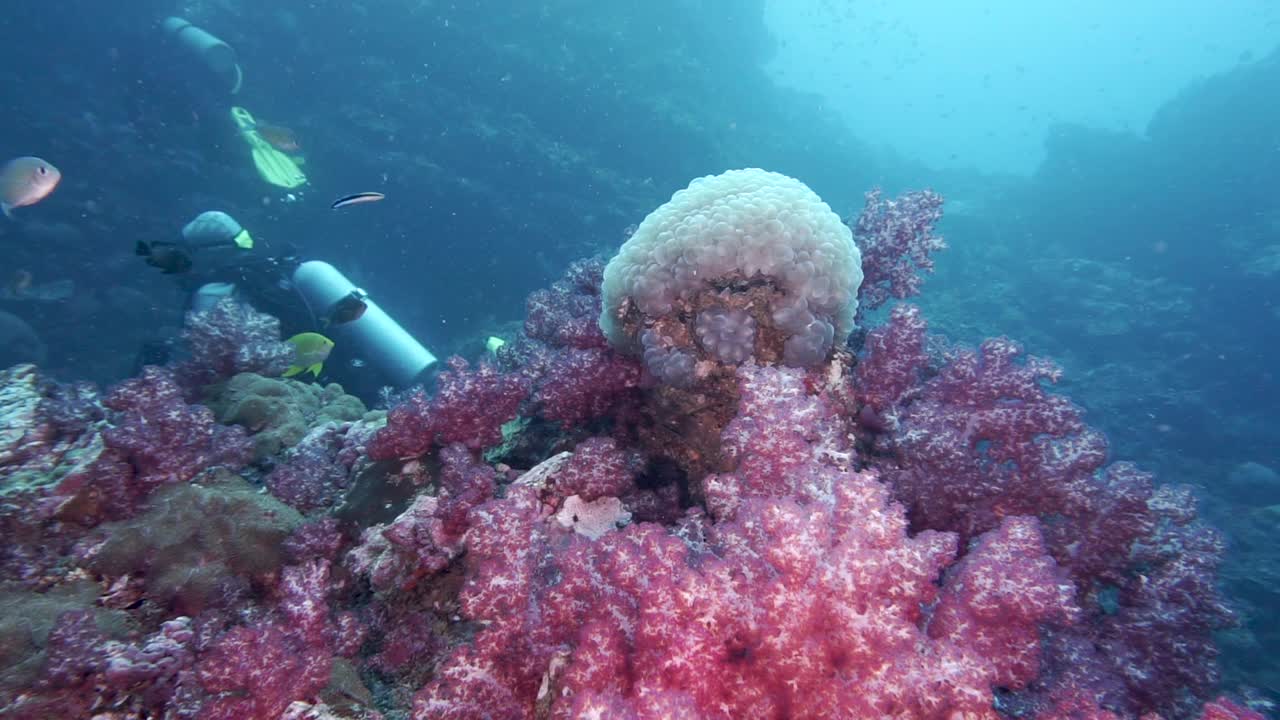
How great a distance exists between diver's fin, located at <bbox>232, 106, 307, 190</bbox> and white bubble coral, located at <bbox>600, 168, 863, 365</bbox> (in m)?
17.4

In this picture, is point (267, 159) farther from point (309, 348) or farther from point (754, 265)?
point (754, 265)

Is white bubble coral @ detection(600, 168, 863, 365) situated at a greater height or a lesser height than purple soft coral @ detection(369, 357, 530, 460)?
greater

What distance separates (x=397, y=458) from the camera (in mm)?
3889

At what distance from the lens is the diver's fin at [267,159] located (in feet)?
53.9

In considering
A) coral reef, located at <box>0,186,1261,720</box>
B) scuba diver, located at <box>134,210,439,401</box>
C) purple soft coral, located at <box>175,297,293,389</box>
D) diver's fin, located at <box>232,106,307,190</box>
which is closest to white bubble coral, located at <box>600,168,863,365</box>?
coral reef, located at <box>0,186,1261,720</box>

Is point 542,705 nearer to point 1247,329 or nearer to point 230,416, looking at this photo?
point 230,416

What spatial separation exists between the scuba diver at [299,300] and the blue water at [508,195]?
5901mm

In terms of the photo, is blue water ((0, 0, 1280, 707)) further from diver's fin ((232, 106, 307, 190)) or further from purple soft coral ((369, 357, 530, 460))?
purple soft coral ((369, 357, 530, 460))

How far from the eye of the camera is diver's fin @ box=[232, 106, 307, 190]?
16.4m

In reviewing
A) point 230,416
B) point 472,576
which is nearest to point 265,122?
point 230,416

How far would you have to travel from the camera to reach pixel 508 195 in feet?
64.8

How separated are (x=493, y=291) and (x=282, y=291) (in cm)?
1046

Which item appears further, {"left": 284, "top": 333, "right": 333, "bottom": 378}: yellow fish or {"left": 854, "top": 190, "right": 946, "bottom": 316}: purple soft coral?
{"left": 284, "top": 333, "right": 333, "bottom": 378}: yellow fish

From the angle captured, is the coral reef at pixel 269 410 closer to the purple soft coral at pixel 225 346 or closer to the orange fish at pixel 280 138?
the purple soft coral at pixel 225 346
